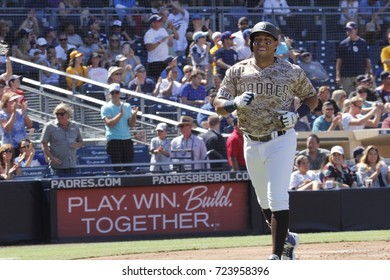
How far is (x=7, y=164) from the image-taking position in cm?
1446

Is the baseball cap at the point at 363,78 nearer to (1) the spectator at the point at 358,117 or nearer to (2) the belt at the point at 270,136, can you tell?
(1) the spectator at the point at 358,117

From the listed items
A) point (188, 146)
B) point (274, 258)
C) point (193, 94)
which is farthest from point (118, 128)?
point (274, 258)

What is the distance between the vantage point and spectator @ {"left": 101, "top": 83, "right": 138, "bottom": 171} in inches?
620

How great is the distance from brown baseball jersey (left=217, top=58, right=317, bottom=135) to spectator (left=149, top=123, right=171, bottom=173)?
656 cm

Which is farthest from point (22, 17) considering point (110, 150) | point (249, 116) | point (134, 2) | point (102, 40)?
point (249, 116)

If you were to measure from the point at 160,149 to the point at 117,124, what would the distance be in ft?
2.51

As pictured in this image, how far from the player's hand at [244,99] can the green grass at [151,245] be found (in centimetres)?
330

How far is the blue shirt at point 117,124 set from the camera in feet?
51.8

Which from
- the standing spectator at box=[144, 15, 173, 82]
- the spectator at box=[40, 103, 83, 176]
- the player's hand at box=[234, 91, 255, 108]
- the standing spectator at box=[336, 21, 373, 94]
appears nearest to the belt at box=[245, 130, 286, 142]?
the player's hand at box=[234, 91, 255, 108]

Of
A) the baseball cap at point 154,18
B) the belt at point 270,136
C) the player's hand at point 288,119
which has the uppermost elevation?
the baseball cap at point 154,18

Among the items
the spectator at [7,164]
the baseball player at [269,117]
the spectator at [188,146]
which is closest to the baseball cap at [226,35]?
the spectator at [188,146]

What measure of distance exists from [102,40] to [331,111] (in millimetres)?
5183

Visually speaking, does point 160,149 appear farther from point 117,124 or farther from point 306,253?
point 306,253

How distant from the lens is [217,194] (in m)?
14.9
